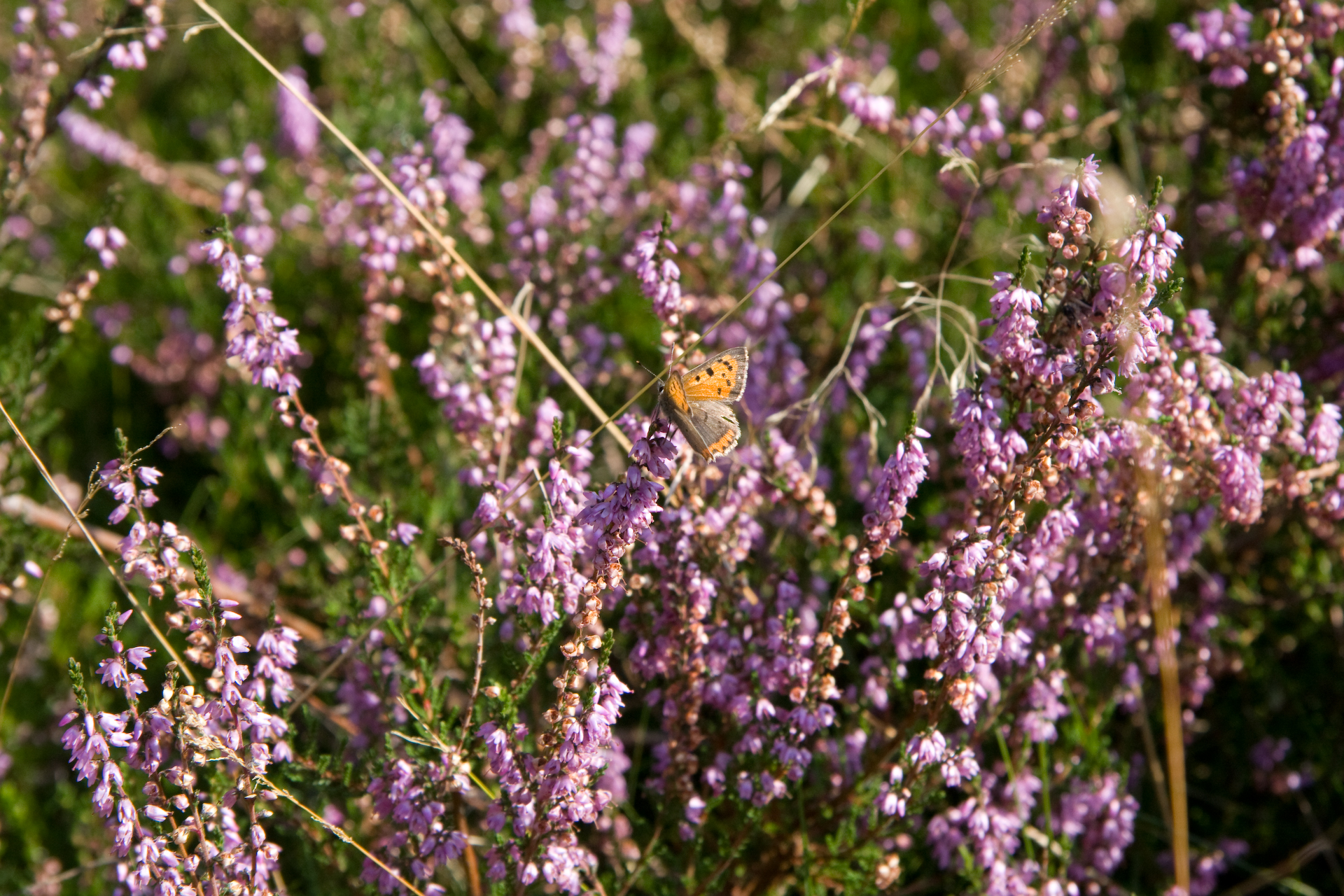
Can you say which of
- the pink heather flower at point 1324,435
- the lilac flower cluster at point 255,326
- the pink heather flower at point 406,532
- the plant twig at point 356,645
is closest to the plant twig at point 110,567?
the plant twig at point 356,645

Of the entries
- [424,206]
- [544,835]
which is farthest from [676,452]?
[424,206]

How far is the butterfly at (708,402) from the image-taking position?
2.97m

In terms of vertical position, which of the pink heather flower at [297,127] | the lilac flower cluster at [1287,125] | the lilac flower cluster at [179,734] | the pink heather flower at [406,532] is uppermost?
the pink heather flower at [297,127]

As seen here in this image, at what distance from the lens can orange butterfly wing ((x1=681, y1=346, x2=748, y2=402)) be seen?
3098 mm

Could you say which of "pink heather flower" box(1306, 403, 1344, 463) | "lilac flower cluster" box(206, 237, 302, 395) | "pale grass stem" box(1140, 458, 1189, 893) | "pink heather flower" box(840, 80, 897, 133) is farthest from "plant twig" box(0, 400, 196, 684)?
"pink heather flower" box(1306, 403, 1344, 463)

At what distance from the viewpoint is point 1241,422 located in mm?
3457

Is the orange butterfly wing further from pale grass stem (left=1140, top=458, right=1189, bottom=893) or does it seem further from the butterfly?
pale grass stem (left=1140, top=458, right=1189, bottom=893)

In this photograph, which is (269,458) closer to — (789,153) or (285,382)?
(285,382)

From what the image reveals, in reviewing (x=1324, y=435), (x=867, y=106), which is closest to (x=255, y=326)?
(x=867, y=106)

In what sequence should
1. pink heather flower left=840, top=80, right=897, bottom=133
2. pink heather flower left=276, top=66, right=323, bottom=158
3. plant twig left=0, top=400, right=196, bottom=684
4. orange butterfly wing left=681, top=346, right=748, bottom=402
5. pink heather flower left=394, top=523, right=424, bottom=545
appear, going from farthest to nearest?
1. pink heather flower left=276, top=66, right=323, bottom=158
2. pink heather flower left=840, top=80, right=897, bottom=133
3. pink heather flower left=394, top=523, right=424, bottom=545
4. orange butterfly wing left=681, top=346, right=748, bottom=402
5. plant twig left=0, top=400, right=196, bottom=684

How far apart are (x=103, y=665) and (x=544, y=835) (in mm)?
1249

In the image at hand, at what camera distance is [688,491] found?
138 inches

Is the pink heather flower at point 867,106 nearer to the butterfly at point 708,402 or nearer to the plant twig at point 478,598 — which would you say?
the butterfly at point 708,402

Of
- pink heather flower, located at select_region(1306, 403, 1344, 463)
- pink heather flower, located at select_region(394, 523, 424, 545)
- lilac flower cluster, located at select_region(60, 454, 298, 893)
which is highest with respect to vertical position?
pink heather flower, located at select_region(1306, 403, 1344, 463)
